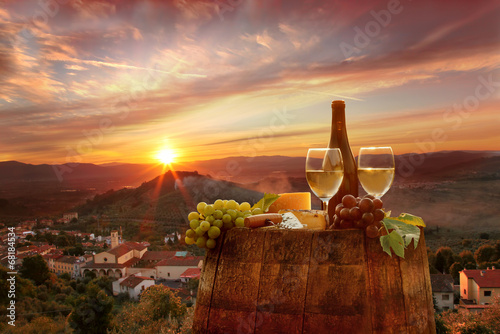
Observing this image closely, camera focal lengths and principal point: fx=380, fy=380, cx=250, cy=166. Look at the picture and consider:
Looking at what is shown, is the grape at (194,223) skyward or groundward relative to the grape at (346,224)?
skyward

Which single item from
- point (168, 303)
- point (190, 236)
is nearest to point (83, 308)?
point (168, 303)

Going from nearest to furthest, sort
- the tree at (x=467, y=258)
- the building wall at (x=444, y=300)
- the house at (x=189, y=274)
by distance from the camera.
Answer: the tree at (x=467, y=258)
the building wall at (x=444, y=300)
the house at (x=189, y=274)

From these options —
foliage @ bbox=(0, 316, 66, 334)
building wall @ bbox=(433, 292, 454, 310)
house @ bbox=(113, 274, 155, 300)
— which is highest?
foliage @ bbox=(0, 316, 66, 334)

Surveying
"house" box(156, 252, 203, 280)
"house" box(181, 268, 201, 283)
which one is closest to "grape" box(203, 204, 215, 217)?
"house" box(181, 268, 201, 283)

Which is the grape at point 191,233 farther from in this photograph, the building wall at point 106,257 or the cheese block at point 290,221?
the building wall at point 106,257

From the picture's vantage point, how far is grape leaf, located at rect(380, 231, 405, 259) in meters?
1.74

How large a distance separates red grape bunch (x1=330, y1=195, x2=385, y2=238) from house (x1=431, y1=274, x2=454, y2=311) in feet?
68.2

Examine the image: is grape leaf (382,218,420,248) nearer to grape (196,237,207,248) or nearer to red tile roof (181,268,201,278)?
grape (196,237,207,248)

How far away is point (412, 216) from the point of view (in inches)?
79.9

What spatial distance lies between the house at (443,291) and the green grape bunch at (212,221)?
20799 mm

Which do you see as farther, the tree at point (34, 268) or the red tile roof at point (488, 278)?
the tree at point (34, 268)

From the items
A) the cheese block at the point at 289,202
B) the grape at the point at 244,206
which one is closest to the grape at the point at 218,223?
the grape at the point at 244,206

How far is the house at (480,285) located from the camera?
758 inches

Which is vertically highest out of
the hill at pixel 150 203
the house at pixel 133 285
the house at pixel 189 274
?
the hill at pixel 150 203
